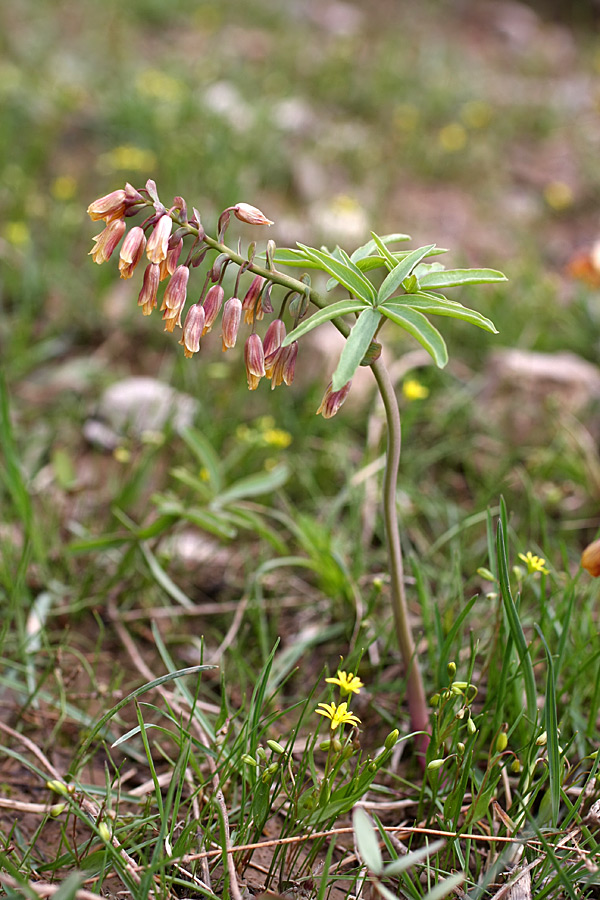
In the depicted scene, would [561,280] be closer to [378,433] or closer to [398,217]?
[398,217]

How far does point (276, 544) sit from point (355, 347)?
0.96 m

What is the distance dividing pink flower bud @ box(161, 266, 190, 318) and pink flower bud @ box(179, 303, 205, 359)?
0.03 m

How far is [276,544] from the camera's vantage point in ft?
6.91

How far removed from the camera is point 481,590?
231 centimetres

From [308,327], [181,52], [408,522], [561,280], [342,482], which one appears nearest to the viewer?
[308,327]

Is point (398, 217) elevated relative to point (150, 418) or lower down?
elevated

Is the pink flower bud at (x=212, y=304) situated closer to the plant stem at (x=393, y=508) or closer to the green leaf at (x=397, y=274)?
the plant stem at (x=393, y=508)

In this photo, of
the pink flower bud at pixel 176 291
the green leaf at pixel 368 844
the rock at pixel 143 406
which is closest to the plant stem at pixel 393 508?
the pink flower bud at pixel 176 291

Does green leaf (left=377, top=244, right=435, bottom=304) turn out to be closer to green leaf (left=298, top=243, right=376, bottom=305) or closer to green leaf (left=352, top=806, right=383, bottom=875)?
green leaf (left=298, top=243, right=376, bottom=305)

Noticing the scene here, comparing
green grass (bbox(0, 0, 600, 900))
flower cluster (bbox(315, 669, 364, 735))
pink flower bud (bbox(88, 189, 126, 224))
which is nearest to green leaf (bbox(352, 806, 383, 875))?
green grass (bbox(0, 0, 600, 900))

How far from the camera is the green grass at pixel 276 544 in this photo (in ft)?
4.83

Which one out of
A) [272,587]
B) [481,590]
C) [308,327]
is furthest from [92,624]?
[308,327]

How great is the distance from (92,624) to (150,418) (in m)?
0.96

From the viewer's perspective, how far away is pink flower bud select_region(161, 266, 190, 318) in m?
1.40
